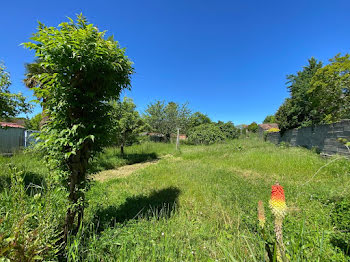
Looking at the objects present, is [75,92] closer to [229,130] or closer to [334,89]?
[334,89]

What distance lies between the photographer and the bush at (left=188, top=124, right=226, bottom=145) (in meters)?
17.1

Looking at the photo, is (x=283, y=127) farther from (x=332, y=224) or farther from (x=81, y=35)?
(x=81, y=35)

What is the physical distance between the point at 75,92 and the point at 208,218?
278 cm

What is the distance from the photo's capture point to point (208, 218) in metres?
2.62

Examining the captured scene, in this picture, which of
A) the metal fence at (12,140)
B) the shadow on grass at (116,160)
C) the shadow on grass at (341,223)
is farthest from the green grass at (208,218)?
the metal fence at (12,140)

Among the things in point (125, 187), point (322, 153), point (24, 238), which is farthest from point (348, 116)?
point (24, 238)

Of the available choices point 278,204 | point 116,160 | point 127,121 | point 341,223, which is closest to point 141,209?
point 278,204

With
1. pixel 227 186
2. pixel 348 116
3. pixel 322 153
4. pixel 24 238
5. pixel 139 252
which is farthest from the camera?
pixel 348 116

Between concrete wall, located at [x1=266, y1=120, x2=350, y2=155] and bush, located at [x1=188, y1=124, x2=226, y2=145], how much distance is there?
23.9 ft

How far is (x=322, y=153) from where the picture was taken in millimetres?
6816

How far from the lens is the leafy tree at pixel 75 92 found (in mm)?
1738

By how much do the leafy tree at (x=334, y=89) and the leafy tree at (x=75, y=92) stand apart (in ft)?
40.0

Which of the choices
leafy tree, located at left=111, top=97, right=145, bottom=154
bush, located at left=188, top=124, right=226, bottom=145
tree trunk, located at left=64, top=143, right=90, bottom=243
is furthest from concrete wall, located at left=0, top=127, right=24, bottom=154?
bush, located at left=188, top=124, right=226, bottom=145

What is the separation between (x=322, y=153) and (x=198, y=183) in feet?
20.8
